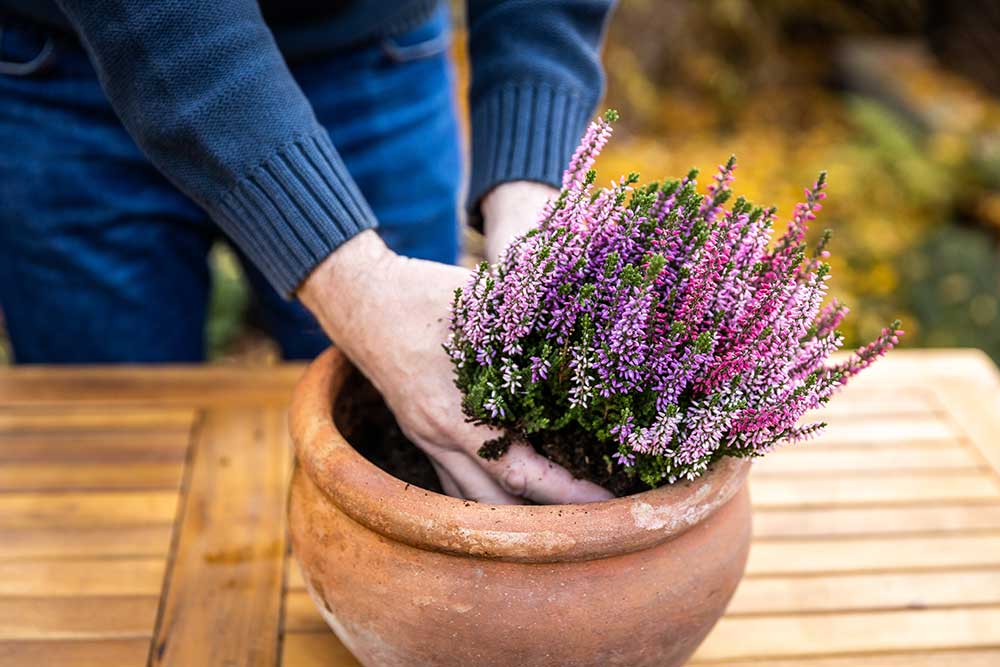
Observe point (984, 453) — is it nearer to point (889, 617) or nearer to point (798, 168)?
point (889, 617)

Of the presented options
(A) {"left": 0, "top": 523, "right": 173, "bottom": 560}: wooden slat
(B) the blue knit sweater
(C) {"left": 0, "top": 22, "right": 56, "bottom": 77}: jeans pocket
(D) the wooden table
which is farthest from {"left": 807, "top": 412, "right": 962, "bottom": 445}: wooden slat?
(C) {"left": 0, "top": 22, "right": 56, "bottom": 77}: jeans pocket

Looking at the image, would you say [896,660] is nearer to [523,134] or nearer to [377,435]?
[377,435]

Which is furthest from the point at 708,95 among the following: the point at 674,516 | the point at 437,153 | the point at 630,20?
the point at 674,516

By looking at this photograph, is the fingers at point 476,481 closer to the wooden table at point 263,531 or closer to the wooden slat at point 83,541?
the wooden table at point 263,531

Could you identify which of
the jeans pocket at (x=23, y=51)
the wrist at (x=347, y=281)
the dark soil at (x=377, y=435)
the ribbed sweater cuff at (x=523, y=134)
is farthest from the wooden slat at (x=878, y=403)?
the jeans pocket at (x=23, y=51)

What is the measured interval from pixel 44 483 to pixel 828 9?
190 inches

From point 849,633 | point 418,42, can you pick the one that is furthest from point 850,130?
→ point 849,633

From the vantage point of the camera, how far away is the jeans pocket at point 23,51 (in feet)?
4.50

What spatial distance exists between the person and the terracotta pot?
0.11m

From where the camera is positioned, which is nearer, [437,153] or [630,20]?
[437,153]

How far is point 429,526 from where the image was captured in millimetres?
802

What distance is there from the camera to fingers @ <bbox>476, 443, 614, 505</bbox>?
0.91m

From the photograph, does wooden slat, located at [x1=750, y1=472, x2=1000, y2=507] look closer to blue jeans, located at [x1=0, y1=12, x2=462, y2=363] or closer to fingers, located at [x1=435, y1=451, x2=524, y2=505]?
fingers, located at [x1=435, y1=451, x2=524, y2=505]

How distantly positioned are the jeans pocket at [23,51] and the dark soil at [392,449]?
75 cm
